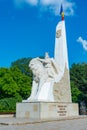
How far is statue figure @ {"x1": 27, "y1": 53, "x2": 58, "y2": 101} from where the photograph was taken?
15.8 meters

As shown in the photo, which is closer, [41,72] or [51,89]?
[51,89]

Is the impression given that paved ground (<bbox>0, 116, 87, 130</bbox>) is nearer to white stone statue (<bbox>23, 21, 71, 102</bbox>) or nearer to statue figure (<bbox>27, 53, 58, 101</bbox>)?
white stone statue (<bbox>23, 21, 71, 102</bbox>)

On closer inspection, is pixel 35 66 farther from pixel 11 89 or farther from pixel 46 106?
pixel 11 89

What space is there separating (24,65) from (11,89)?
64.6 ft

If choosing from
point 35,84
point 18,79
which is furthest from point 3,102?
point 35,84

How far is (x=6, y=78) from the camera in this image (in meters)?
28.3

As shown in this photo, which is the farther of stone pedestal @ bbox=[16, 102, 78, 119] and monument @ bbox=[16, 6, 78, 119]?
monument @ bbox=[16, 6, 78, 119]

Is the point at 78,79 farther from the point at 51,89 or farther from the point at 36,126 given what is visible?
the point at 36,126

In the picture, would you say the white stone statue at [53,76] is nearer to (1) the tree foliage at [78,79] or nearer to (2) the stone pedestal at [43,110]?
(2) the stone pedestal at [43,110]

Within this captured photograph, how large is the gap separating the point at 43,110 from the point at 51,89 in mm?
1645

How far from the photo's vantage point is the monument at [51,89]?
1487 cm

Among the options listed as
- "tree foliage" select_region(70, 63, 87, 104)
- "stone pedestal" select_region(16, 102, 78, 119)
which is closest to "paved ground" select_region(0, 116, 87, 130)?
"stone pedestal" select_region(16, 102, 78, 119)

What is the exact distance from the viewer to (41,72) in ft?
52.5

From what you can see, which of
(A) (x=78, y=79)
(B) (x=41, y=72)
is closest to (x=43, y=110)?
(B) (x=41, y=72)
